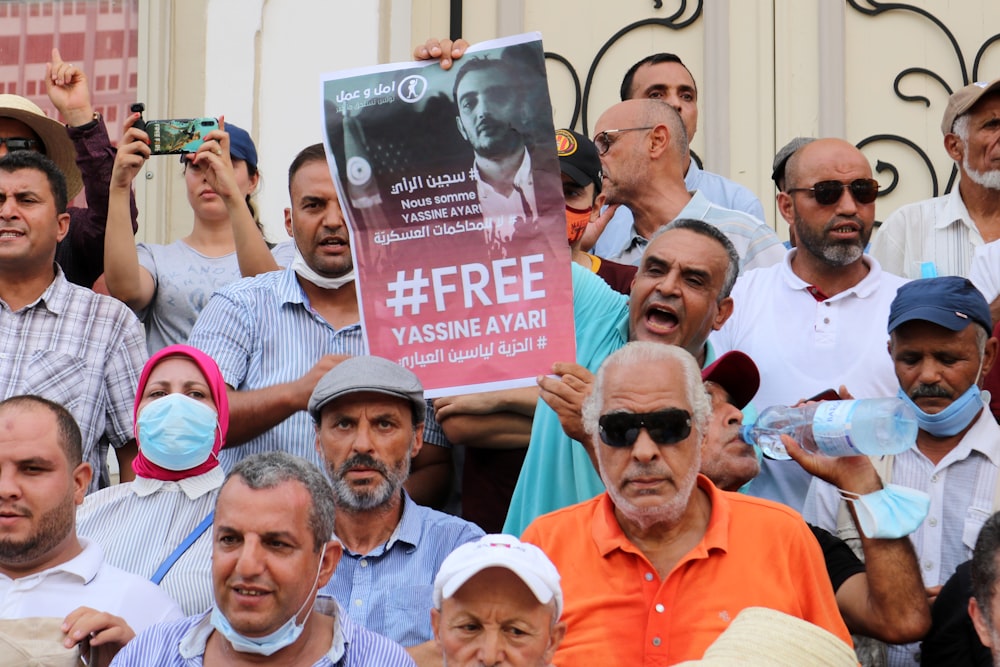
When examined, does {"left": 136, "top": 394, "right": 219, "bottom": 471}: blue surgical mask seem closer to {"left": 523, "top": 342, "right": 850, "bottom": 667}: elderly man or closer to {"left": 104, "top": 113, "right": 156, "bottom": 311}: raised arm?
{"left": 104, "top": 113, "right": 156, "bottom": 311}: raised arm

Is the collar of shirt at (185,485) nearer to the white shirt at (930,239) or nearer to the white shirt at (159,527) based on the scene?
the white shirt at (159,527)

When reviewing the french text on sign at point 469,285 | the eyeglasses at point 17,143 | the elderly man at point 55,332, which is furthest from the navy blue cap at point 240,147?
the french text on sign at point 469,285

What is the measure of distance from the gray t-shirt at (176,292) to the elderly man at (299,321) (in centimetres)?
60

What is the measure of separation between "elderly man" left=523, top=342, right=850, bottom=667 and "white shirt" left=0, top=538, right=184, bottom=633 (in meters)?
1.09

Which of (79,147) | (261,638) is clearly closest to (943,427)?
(261,638)

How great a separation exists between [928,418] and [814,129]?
11.0 ft

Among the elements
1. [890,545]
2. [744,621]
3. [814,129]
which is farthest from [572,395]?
[814,129]

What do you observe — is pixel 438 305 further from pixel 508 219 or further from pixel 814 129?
pixel 814 129

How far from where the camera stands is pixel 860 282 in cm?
605

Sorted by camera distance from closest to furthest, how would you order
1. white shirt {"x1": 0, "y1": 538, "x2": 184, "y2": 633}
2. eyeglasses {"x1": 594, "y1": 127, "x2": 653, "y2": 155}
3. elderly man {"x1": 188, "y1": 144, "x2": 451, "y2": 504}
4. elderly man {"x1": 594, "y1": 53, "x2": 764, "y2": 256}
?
white shirt {"x1": 0, "y1": 538, "x2": 184, "y2": 633}, elderly man {"x1": 188, "y1": 144, "x2": 451, "y2": 504}, eyeglasses {"x1": 594, "y1": 127, "x2": 653, "y2": 155}, elderly man {"x1": 594, "y1": 53, "x2": 764, "y2": 256}

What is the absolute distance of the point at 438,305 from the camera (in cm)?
555

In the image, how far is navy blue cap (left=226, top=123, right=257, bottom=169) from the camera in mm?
7066

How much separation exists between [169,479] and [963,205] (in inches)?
119

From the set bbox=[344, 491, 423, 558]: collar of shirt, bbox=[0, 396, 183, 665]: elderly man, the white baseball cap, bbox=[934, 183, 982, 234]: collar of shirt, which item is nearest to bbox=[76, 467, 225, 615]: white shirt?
bbox=[0, 396, 183, 665]: elderly man
